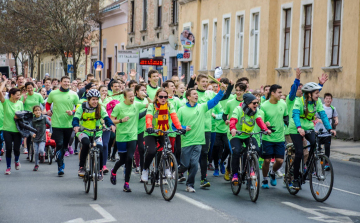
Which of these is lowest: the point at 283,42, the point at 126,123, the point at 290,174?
the point at 290,174

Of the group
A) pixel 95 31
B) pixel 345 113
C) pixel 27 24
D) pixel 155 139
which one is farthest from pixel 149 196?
pixel 95 31

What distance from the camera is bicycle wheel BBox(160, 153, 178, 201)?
10.2 m

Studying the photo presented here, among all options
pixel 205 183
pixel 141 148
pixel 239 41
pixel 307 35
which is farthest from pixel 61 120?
pixel 239 41

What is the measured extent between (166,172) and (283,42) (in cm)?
1770

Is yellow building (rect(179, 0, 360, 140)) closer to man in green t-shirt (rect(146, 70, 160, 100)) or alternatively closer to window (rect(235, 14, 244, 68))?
window (rect(235, 14, 244, 68))

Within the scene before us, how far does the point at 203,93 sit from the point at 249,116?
7.33ft

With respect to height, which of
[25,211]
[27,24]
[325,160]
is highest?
[27,24]

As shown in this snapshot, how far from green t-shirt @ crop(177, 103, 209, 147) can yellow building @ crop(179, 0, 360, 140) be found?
1173 cm

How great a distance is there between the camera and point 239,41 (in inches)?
1217

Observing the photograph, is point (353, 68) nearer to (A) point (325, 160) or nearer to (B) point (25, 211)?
(A) point (325, 160)

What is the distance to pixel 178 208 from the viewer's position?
9.62m

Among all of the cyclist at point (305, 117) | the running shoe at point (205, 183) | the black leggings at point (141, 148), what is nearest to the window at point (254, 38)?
the black leggings at point (141, 148)

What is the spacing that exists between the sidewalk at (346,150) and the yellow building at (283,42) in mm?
809

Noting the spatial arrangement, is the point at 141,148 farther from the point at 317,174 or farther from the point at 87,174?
the point at 317,174
